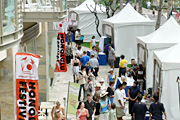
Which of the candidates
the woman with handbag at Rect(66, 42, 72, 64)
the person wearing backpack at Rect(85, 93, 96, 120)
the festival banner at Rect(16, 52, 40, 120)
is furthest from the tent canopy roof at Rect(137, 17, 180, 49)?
the festival banner at Rect(16, 52, 40, 120)

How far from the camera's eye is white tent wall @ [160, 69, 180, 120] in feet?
47.5

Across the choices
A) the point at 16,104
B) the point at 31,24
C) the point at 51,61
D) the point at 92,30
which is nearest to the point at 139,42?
the point at 51,61

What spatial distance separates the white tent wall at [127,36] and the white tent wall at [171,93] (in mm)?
12390

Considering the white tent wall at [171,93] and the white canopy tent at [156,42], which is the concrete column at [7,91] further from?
the white canopy tent at [156,42]

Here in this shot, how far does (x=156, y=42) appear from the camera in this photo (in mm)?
18812

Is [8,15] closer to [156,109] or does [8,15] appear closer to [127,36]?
[156,109]

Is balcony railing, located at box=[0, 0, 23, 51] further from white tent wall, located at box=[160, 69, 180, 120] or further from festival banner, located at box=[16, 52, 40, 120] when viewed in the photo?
white tent wall, located at box=[160, 69, 180, 120]

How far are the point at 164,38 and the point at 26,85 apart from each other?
1029 centimetres

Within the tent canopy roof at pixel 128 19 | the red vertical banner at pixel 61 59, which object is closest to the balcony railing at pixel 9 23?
the red vertical banner at pixel 61 59

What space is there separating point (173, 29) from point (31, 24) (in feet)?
22.6

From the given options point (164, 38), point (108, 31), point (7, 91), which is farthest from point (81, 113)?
point (108, 31)

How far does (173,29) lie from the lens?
19969mm

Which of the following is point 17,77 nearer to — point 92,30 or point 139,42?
point 139,42

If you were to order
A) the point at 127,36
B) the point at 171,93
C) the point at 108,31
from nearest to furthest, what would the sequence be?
the point at 171,93
the point at 127,36
the point at 108,31
